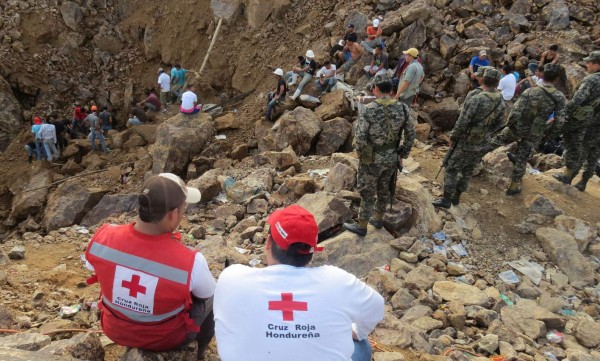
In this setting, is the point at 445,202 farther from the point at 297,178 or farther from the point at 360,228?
the point at 297,178

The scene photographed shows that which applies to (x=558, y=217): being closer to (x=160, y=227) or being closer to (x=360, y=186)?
(x=360, y=186)

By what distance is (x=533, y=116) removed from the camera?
21.2 ft

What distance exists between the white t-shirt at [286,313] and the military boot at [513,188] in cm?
553

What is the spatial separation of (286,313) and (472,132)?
181 inches

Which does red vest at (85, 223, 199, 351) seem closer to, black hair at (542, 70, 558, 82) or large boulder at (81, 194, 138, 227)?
black hair at (542, 70, 558, 82)

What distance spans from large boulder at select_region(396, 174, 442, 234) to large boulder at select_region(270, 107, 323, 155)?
9.95 ft

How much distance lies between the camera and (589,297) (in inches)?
220

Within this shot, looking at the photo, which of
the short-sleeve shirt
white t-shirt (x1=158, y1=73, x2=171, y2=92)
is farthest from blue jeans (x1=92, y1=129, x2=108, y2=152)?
the short-sleeve shirt

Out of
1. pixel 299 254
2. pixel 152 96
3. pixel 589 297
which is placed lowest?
pixel 152 96

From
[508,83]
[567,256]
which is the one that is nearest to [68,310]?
[567,256]

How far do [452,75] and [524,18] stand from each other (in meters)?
2.71

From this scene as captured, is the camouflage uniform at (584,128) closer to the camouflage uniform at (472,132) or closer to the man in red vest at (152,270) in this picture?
the camouflage uniform at (472,132)

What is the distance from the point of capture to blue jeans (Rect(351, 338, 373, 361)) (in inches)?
109

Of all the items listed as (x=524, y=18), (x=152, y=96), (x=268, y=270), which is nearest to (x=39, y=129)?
(x=152, y=96)
